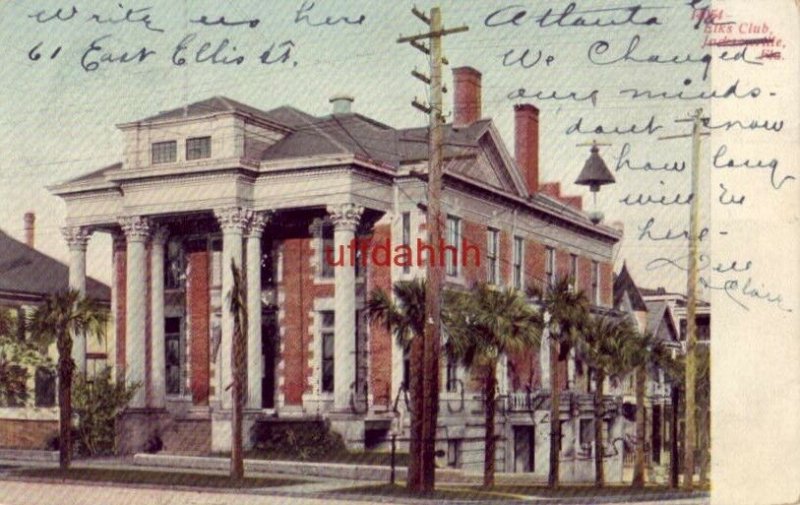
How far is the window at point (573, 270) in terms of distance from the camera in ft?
40.3

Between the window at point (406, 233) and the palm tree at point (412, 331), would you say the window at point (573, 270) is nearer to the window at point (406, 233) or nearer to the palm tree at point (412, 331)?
the palm tree at point (412, 331)

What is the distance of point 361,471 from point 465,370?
1588mm

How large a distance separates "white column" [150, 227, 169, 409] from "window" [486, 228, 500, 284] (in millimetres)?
4104

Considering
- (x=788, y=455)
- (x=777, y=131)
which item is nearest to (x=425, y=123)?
(x=777, y=131)

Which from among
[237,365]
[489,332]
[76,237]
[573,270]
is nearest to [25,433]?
[76,237]

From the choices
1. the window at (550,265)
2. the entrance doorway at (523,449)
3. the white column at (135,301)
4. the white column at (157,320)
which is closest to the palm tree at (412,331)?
the entrance doorway at (523,449)

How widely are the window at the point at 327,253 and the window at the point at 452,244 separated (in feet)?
5.37

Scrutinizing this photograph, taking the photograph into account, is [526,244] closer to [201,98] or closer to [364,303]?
[364,303]

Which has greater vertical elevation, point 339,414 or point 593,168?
point 593,168

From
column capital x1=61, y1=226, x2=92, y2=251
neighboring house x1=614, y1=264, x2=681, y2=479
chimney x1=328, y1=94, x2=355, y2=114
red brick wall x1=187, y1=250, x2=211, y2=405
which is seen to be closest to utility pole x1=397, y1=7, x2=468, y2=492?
chimney x1=328, y1=94, x2=355, y2=114

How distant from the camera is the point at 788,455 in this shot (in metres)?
10.9

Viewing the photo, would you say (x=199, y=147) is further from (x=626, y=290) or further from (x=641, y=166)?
(x=641, y=166)

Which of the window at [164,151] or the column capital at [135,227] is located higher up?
the window at [164,151]

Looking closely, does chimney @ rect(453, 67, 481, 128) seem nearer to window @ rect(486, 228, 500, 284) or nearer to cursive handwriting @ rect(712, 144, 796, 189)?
window @ rect(486, 228, 500, 284)
